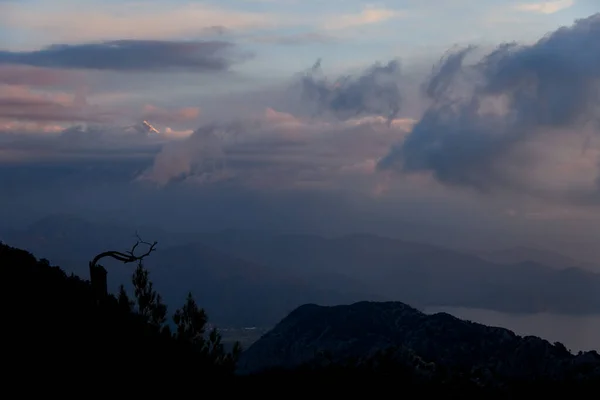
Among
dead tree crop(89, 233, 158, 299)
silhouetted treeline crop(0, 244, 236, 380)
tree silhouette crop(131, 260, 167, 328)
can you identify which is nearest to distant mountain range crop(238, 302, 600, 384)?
silhouetted treeline crop(0, 244, 236, 380)

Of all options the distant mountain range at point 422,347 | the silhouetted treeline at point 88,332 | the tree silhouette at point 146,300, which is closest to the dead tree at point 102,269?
the silhouetted treeline at point 88,332

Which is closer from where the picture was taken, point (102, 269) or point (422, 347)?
point (102, 269)

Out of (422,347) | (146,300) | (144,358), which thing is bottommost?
(422,347)

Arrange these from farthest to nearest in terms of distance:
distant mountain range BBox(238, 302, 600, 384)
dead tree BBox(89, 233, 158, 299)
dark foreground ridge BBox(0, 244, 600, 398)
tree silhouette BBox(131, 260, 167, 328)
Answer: distant mountain range BBox(238, 302, 600, 384) < tree silhouette BBox(131, 260, 167, 328) < dead tree BBox(89, 233, 158, 299) < dark foreground ridge BBox(0, 244, 600, 398)

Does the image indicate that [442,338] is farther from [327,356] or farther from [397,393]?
[397,393]

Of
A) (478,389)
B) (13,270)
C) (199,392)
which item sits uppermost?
(13,270)

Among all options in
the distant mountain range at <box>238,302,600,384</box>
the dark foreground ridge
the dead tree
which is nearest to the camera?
the dark foreground ridge

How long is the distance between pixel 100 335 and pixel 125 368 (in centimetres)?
408

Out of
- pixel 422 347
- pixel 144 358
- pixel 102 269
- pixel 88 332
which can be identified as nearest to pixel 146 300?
pixel 102 269

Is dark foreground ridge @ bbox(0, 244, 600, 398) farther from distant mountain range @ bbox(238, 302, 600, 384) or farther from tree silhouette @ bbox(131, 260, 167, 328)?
distant mountain range @ bbox(238, 302, 600, 384)

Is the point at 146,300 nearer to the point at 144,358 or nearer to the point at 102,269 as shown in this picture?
the point at 102,269

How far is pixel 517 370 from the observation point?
106375 mm

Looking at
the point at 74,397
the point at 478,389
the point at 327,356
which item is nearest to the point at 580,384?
the point at 478,389

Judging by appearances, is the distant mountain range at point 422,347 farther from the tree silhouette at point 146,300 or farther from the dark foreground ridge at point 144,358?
the tree silhouette at point 146,300
